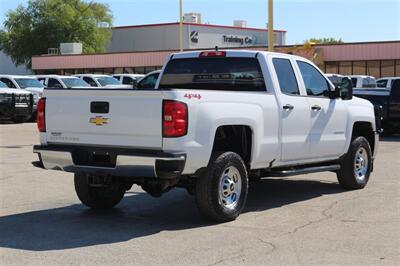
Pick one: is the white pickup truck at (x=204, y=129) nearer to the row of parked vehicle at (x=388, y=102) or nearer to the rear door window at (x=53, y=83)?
the row of parked vehicle at (x=388, y=102)

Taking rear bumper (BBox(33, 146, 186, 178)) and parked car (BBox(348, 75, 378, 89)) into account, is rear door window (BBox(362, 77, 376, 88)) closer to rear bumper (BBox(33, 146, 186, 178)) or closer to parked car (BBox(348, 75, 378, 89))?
parked car (BBox(348, 75, 378, 89))

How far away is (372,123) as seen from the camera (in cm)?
1038

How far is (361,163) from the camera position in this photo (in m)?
10.1

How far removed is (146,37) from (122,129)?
6416cm

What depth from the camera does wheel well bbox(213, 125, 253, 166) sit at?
7723 mm

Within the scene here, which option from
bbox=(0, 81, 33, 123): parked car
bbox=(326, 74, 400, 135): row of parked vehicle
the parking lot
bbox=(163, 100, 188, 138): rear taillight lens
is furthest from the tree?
bbox=(163, 100, 188, 138): rear taillight lens

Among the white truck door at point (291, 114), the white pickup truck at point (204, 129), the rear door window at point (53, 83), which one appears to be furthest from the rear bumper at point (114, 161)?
the rear door window at point (53, 83)

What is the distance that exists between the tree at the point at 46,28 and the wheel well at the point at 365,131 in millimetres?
55127

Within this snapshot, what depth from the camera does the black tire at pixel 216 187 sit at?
721cm

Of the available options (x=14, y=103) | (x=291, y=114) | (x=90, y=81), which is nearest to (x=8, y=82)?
(x=14, y=103)

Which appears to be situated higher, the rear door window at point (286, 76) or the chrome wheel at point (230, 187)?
the rear door window at point (286, 76)

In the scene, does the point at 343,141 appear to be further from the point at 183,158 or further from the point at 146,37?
the point at 146,37

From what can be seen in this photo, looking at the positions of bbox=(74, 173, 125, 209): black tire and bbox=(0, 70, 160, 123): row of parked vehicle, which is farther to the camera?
bbox=(0, 70, 160, 123): row of parked vehicle

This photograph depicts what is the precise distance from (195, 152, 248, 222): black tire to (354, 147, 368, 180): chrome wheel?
304 centimetres
